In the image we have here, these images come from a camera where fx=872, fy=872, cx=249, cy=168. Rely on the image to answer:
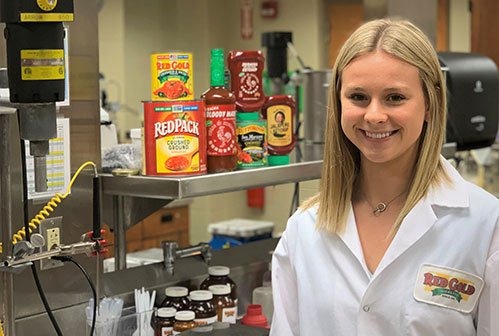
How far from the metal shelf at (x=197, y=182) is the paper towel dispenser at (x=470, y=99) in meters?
1.05

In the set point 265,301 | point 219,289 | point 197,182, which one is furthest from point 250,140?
point 265,301

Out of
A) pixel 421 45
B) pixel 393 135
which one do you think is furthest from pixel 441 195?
pixel 421 45

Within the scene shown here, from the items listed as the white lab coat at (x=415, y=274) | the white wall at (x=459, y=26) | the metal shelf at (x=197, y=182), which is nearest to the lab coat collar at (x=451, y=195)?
the white lab coat at (x=415, y=274)

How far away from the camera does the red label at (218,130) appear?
84.7 inches

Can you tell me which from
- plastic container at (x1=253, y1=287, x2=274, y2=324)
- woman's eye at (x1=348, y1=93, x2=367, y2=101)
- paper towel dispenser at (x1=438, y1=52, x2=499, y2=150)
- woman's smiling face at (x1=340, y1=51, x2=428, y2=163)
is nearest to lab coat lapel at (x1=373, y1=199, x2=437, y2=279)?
woman's smiling face at (x1=340, y1=51, x2=428, y2=163)

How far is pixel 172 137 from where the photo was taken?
2039mm

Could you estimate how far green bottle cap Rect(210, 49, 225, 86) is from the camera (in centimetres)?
217

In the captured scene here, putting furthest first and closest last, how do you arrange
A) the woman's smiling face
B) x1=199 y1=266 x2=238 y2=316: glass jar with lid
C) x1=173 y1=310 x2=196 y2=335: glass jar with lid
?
x1=199 y1=266 x2=238 y2=316: glass jar with lid < x1=173 y1=310 x2=196 y2=335: glass jar with lid < the woman's smiling face

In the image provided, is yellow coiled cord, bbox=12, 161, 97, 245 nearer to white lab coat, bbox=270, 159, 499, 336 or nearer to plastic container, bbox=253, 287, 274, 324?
white lab coat, bbox=270, 159, 499, 336

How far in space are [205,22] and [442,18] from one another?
1.78m

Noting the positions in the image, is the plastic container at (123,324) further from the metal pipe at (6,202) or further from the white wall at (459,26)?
the white wall at (459,26)

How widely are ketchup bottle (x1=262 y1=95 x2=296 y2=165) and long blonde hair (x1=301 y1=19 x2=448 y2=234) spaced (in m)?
0.42

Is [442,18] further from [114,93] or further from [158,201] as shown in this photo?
[158,201]

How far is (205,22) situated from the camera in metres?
6.39
